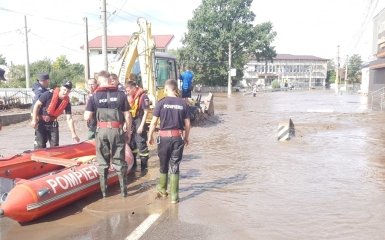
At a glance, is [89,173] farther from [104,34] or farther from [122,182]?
[104,34]

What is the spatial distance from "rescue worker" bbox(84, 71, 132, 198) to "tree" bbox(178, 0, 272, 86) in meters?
54.5

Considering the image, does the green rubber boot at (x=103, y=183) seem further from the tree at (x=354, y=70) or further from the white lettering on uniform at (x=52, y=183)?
the tree at (x=354, y=70)

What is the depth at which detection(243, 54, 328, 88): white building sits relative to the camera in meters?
108

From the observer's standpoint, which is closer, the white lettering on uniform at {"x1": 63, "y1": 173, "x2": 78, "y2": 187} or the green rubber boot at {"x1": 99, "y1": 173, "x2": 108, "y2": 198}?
the white lettering on uniform at {"x1": 63, "y1": 173, "x2": 78, "y2": 187}

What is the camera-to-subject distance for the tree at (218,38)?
200ft

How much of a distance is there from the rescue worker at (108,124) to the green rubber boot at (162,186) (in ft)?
1.90

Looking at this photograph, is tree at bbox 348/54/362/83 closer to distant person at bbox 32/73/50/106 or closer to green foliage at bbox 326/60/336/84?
green foliage at bbox 326/60/336/84

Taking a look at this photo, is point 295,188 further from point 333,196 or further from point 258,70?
point 258,70

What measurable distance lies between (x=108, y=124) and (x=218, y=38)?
56271mm

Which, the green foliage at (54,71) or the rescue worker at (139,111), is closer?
the rescue worker at (139,111)

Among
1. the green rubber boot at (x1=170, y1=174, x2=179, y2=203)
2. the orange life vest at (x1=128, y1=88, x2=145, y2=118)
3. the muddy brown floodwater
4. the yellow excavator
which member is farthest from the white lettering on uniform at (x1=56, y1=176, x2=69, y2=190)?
the yellow excavator

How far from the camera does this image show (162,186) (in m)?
6.53

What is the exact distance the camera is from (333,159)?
9.84 metres

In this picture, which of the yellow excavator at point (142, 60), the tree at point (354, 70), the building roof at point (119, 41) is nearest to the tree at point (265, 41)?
the building roof at point (119, 41)
